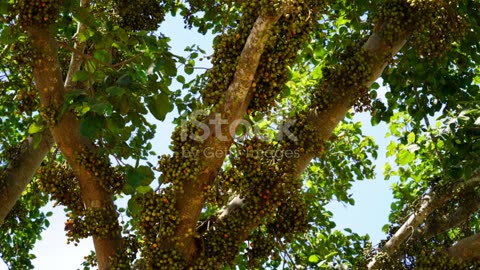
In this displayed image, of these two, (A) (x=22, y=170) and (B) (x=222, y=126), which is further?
(A) (x=22, y=170)

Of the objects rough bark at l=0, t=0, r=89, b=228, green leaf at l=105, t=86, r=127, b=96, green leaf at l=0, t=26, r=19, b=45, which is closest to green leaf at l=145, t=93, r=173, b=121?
green leaf at l=105, t=86, r=127, b=96

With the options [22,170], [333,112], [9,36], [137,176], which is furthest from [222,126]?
[22,170]

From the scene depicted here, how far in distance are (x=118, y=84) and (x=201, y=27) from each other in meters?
4.03

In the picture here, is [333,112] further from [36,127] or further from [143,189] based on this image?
[36,127]

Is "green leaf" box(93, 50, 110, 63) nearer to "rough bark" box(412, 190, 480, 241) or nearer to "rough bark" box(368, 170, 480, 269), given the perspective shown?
"rough bark" box(368, 170, 480, 269)

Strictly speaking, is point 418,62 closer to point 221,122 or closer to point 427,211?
point 427,211

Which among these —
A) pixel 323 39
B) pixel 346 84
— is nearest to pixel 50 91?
pixel 346 84

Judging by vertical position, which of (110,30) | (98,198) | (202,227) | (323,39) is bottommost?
(202,227)

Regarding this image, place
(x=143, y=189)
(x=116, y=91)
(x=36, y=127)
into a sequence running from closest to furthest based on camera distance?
(x=116, y=91) → (x=143, y=189) → (x=36, y=127)

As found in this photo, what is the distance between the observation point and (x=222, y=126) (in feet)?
14.9

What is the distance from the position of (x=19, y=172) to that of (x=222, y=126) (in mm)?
2461

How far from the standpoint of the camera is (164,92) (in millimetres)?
4898

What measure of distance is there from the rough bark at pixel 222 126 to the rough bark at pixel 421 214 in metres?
2.18

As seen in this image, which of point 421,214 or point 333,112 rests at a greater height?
point 333,112
